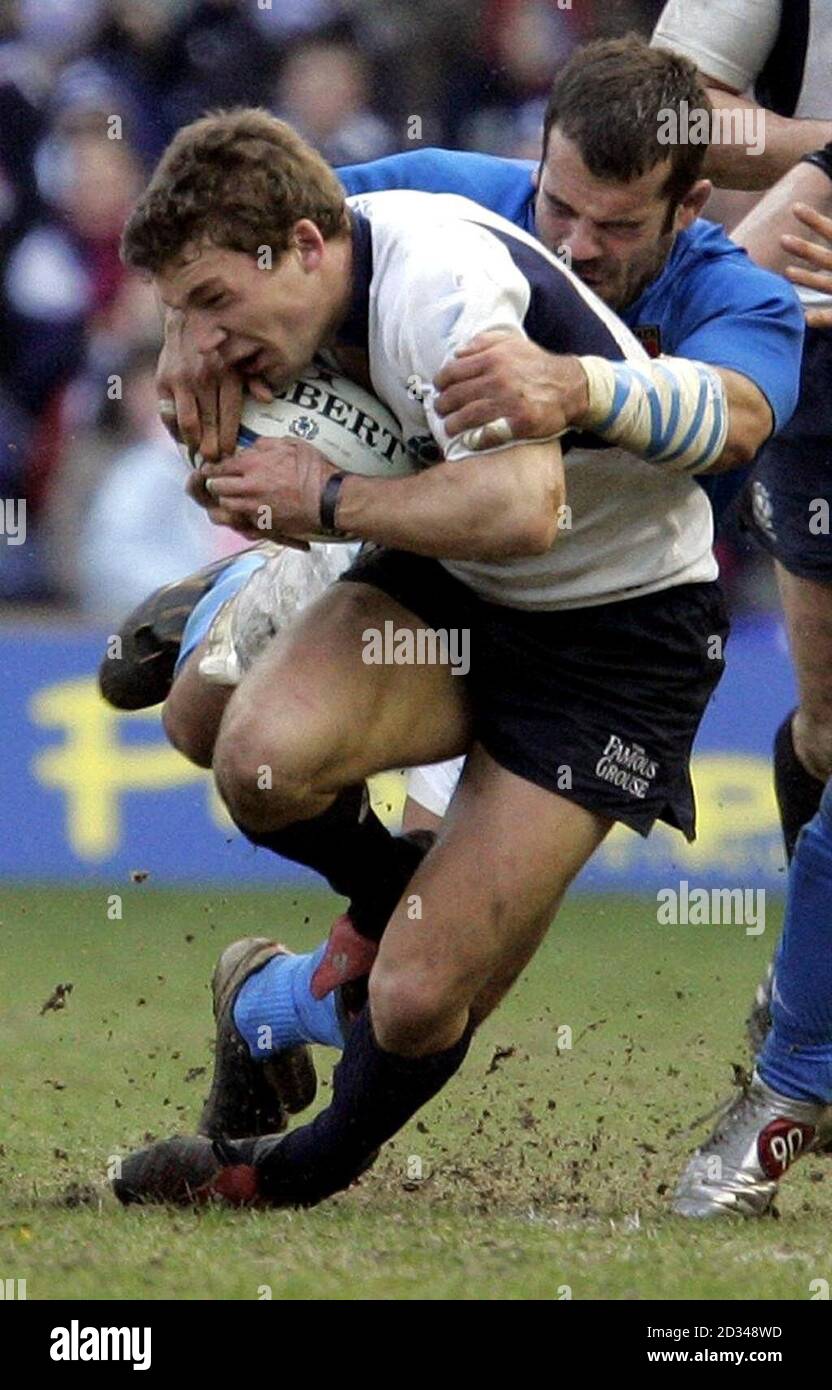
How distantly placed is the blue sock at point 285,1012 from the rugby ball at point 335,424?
987 mm

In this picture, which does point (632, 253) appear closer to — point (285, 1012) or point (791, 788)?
point (285, 1012)

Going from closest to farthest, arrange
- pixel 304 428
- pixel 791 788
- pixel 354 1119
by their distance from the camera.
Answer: pixel 304 428
pixel 354 1119
pixel 791 788

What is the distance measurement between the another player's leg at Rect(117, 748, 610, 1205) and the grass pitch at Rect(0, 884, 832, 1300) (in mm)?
86

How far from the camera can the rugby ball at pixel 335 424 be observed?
371cm

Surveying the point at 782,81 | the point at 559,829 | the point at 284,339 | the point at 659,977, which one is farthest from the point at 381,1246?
the point at 659,977

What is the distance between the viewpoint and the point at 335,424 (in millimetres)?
3732

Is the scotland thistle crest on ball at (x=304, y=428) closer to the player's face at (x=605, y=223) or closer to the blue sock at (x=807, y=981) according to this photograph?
the player's face at (x=605, y=223)

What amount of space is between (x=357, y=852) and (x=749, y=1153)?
82 centimetres

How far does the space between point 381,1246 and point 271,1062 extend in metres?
0.87

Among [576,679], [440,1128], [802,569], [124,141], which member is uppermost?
[576,679]

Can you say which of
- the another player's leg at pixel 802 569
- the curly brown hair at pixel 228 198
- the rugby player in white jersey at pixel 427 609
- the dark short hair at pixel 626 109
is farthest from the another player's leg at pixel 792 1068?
the curly brown hair at pixel 228 198

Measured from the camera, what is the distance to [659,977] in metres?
6.75

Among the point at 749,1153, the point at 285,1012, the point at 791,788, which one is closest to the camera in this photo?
the point at 749,1153

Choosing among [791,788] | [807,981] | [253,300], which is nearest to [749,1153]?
[807,981]
